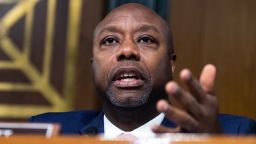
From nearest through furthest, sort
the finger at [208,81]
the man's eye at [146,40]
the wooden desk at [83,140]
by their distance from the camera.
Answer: the wooden desk at [83,140], the finger at [208,81], the man's eye at [146,40]

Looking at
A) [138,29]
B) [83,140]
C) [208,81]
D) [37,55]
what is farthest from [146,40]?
[37,55]

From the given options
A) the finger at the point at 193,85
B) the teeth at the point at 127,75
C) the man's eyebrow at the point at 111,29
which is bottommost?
the teeth at the point at 127,75

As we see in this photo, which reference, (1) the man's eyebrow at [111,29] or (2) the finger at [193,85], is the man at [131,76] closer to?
(1) the man's eyebrow at [111,29]

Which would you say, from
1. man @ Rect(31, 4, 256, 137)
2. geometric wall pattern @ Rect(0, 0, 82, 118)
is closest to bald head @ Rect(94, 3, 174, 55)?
man @ Rect(31, 4, 256, 137)

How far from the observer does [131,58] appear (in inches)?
61.1

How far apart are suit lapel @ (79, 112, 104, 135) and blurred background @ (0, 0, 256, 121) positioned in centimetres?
60

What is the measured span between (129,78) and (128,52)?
0.20 ft

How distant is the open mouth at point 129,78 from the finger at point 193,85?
0.48m

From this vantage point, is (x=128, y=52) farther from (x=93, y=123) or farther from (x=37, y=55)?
(x=37, y=55)

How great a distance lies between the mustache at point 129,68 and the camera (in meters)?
1.54

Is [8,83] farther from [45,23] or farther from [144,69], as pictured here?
[144,69]

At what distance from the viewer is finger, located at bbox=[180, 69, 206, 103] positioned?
40.0 inches

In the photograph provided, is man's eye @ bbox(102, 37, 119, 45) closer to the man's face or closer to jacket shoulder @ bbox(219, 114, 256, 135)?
the man's face

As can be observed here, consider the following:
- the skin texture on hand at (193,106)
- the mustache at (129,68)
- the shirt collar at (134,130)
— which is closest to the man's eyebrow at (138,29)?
the mustache at (129,68)
